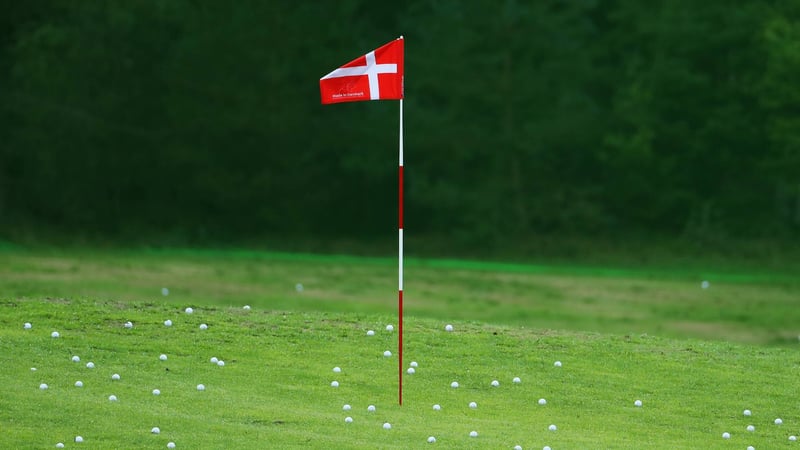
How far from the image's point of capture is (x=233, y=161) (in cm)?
4303

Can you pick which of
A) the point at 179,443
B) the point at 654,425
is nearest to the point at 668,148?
the point at 654,425

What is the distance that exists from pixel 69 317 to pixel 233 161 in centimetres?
2905

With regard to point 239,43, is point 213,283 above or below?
below

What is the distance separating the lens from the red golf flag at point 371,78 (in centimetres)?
1159

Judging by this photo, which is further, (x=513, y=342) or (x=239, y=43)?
(x=239, y=43)

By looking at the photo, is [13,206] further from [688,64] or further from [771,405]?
[771,405]

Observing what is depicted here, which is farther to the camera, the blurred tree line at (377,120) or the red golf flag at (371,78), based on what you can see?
the blurred tree line at (377,120)

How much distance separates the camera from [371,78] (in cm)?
1171

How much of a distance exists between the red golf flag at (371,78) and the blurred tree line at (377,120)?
96.6 ft

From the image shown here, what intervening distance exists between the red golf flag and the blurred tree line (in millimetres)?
29450

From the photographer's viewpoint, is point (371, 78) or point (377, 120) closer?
point (371, 78)

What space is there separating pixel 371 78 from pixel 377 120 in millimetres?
31978

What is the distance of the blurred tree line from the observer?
41344 millimetres

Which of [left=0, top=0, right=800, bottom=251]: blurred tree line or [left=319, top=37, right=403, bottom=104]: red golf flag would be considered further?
[left=0, top=0, right=800, bottom=251]: blurred tree line
